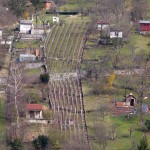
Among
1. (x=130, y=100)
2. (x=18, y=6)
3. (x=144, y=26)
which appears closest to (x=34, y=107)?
(x=130, y=100)

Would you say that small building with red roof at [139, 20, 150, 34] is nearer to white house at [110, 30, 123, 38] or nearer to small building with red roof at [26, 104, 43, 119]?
white house at [110, 30, 123, 38]

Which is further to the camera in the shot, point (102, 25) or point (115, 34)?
point (102, 25)

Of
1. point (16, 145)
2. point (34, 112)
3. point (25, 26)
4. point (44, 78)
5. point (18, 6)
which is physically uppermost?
point (18, 6)

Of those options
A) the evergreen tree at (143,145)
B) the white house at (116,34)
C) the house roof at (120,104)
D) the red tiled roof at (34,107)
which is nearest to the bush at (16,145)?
the red tiled roof at (34,107)

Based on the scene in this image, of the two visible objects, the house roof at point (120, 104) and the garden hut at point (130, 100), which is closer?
the house roof at point (120, 104)

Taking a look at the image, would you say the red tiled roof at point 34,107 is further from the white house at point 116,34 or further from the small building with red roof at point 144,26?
the small building with red roof at point 144,26


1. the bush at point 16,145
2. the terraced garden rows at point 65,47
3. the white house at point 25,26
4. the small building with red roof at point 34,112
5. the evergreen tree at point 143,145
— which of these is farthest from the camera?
the white house at point 25,26

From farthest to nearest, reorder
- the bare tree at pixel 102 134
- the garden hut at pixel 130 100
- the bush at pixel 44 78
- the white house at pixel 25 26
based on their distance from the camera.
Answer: the white house at pixel 25 26 < the bush at pixel 44 78 < the garden hut at pixel 130 100 < the bare tree at pixel 102 134

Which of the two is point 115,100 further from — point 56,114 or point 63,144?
point 63,144

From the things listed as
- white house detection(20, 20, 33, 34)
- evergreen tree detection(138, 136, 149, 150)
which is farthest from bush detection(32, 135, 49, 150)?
white house detection(20, 20, 33, 34)

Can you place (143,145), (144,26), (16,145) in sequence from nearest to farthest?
(143,145), (16,145), (144,26)

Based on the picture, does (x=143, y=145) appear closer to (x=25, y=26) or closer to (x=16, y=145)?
(x=16, y=145)
